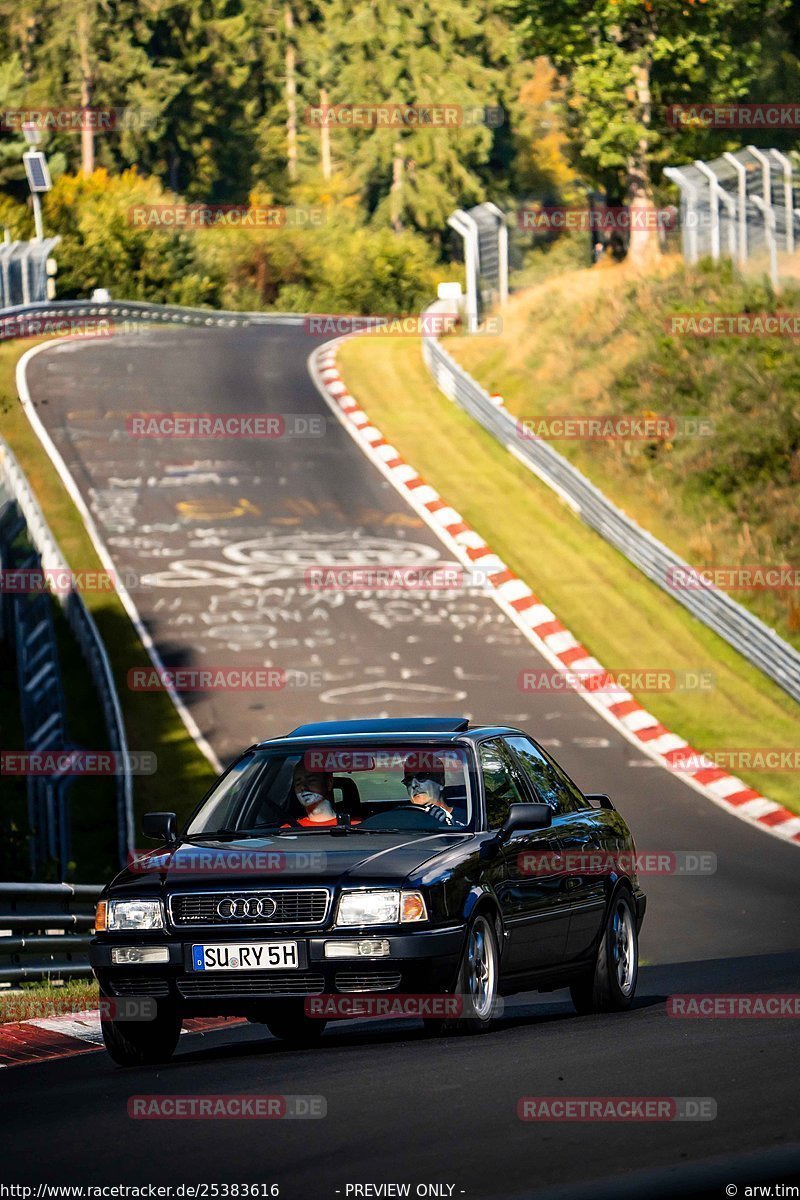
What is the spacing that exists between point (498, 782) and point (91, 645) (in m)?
14.6

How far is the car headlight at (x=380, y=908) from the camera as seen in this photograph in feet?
27.6

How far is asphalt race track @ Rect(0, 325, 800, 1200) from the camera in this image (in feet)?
20.1

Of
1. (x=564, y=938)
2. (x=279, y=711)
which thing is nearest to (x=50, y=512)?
(x=279, y=711)

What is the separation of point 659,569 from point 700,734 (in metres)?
5.26

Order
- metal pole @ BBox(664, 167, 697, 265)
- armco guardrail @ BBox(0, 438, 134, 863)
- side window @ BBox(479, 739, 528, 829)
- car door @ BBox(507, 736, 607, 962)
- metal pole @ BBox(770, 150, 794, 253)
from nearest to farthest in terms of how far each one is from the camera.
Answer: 1. side window @ BBox(479, 739, 528, 829)
2. car door @ BBox(507, 736, 607, 962)
3. armco guardrail @ BBox(0, 438, 134, 863)
4. metal pole @ BBox(664, 167, 697, 265)
5. metal pole @ BBox(770, 150, 794, 253)

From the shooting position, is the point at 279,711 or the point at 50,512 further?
the point at 50,512

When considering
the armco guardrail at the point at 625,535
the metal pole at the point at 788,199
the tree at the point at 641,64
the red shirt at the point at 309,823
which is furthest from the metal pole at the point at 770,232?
the red shirt at the point at 309,823

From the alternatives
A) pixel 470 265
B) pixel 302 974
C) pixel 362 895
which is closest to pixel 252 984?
pixel 302 974

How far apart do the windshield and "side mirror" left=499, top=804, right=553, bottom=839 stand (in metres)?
0.20

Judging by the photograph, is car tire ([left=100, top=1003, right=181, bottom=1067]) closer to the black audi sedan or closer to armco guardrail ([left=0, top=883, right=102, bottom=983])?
the black audi sedan

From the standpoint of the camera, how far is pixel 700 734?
22.7 m

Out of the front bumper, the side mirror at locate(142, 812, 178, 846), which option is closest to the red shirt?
the side mirror at locate(142, 812, 178, 846)

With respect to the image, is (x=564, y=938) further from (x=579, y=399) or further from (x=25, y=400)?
(x=25, y=400)

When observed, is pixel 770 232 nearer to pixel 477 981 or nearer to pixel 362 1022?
pixel 362 1022
